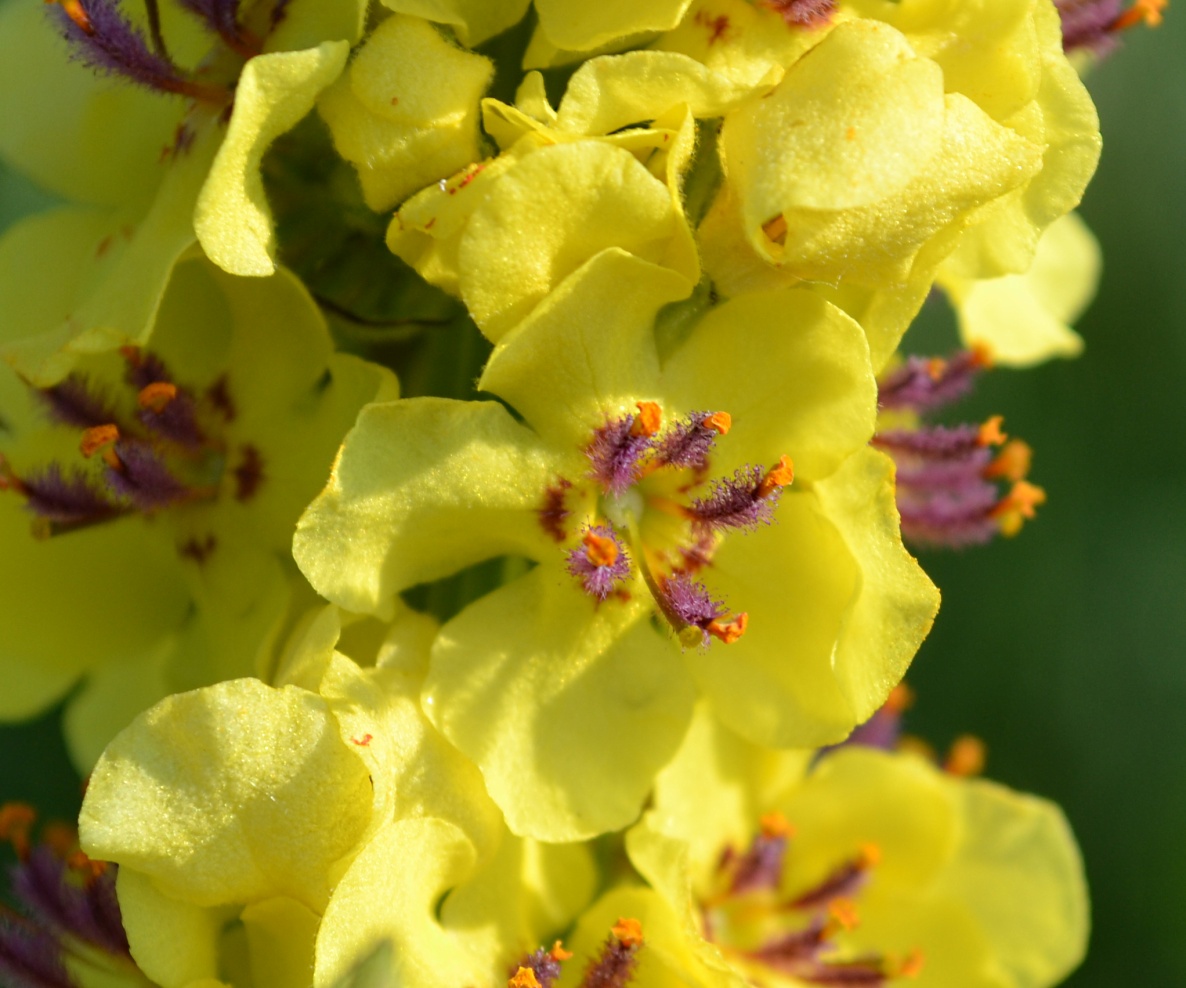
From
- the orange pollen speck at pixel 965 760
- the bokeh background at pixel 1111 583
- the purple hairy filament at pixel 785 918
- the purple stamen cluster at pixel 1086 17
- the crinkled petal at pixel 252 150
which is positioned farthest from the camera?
the bokeh background at pixel 1111 583

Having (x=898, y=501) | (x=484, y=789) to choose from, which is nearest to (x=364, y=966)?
(x=484, y=789)

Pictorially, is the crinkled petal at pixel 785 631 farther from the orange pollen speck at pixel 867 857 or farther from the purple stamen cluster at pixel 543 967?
the orange pollen speck at pixel 867 857

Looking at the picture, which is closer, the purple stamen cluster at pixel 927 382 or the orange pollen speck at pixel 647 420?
the orange pollen speck at pixel 647 420

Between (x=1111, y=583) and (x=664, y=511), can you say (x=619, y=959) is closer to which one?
(x=664, y=511)

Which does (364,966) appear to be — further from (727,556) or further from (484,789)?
(727,556)

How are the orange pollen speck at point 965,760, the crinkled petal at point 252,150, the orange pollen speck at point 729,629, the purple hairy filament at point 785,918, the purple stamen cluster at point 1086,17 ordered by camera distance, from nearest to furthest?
the crinkled petal at point 252,150 → the orange pollen speck at point 729,629 → the purple stamen cluster at point 1086,17 → the purple hairy filament at point 785,918 → the orange pollen speck at point 965,760

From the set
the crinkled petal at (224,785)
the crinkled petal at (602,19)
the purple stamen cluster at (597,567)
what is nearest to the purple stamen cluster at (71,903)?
the crinkled petal at (224,785)
